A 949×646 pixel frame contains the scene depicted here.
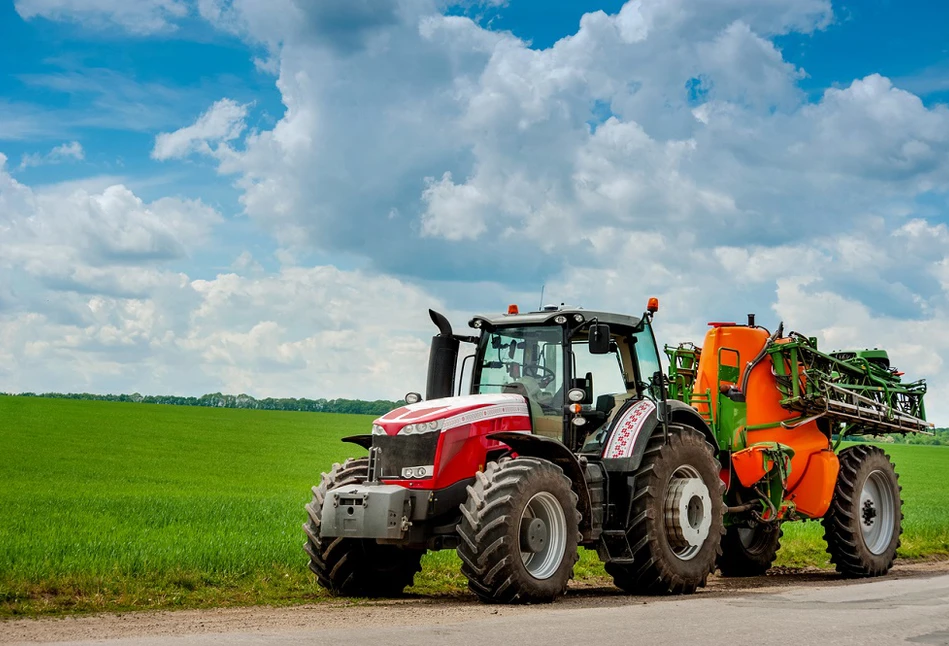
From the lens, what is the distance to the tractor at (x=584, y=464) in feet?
35.4

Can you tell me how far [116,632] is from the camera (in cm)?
900

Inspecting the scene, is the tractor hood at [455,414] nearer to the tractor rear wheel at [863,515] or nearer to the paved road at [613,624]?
the paved road at [613,624]

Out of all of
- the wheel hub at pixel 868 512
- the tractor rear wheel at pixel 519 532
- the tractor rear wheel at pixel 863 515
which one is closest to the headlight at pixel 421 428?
the tractor rear wheel at pixel 519 532

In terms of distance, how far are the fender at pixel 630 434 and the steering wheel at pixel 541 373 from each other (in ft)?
3.22

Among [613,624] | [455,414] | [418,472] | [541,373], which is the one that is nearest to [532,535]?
[418,472]

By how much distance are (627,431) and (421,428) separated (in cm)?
255

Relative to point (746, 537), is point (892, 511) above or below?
above

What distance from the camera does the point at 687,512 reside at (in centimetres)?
1270

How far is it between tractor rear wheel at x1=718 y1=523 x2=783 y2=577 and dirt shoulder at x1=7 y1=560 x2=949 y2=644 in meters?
3.99

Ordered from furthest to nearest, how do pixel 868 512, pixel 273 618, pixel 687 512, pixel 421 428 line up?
pixel 868 512, pixel 687 512, pixel 421 428, pixel 273 618

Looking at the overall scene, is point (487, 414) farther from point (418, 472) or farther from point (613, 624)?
point (613, 624)

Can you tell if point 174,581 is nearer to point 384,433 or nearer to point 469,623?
point 384,433

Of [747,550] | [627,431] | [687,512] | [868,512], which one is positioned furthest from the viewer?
[868,512]

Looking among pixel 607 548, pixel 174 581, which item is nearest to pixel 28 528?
pixel 174 581
